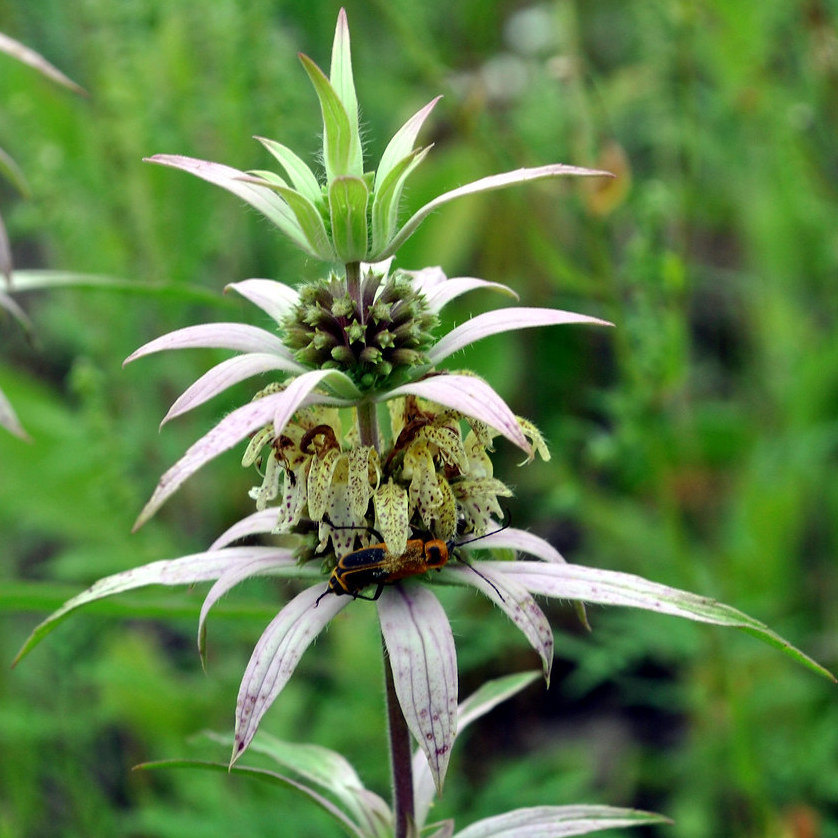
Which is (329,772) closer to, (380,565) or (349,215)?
(380,565)

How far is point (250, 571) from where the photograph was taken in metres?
0.79

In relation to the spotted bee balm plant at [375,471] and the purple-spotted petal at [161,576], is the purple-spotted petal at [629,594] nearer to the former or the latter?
the spotted bee balm plant at [375,471]

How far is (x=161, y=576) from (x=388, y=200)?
1.17ft

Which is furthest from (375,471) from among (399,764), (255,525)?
(399,764)

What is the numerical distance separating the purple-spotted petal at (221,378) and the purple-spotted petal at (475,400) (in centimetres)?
11

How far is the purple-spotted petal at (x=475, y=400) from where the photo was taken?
2.03ft

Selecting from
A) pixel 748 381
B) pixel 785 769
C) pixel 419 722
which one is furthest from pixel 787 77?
pixel 419 722

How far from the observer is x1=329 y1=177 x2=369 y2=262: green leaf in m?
0.70

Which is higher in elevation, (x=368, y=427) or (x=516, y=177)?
(x=516, y=177)

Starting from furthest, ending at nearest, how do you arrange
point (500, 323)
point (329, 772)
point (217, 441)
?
1. point (329, 772)
2. point (500, 323)
3. point (217, 441)

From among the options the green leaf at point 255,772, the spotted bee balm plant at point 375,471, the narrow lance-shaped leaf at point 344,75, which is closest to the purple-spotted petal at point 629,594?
the spotted bee balm plant at point 375,471

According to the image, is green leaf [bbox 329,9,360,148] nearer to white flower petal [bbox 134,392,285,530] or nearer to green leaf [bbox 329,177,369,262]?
green leaf [bbox 329,177,369,262]

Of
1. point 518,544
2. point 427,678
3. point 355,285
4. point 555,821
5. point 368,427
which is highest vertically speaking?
point 355,285

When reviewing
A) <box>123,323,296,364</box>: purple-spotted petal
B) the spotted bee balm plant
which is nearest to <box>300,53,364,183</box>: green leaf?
the spotted bee balm plant
